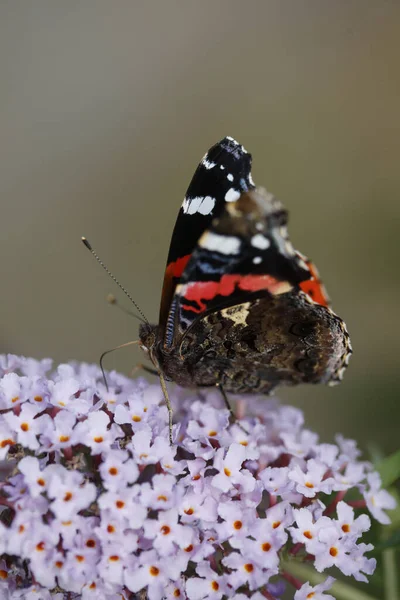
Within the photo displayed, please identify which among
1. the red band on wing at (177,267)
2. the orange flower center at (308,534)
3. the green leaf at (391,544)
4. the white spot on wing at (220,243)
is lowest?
the green leaf at (391,544)

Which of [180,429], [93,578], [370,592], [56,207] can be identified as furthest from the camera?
[56,207]

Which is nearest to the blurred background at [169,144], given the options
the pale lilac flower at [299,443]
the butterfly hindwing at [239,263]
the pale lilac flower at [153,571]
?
the pale lilac flower at [299,443]

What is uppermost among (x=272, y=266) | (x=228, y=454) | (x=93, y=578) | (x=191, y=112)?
(x=191, y=112)

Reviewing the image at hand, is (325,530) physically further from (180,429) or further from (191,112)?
(191,112)

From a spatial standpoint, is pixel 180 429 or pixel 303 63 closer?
pixel 180 429

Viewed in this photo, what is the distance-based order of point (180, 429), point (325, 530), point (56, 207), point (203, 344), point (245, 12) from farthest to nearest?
point (245, 12) → point (56, 207) → point (203, 344) → point (180, 429) → point (325, 530)

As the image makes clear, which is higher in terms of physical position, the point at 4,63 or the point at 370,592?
the point at 4,63

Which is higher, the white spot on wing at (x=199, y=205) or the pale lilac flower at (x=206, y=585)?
the white spot on wing at (x=199, y=205)

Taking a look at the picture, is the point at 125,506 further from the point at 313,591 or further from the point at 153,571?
the point at 313,591

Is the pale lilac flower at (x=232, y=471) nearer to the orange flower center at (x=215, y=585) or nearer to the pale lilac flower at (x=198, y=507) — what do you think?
the pale lilac flower at (x=198, y=507)

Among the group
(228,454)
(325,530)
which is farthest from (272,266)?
(325,530)
